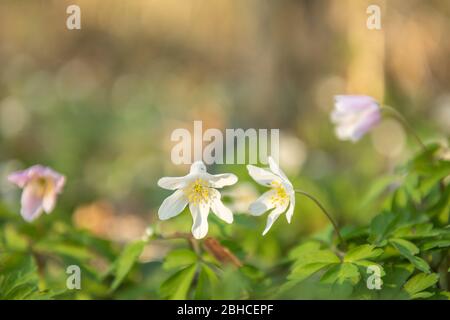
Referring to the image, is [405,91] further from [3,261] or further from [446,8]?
[3,261]

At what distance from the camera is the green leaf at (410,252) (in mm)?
1188

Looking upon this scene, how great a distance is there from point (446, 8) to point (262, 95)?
87.6 inches

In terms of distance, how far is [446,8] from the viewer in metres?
5.37

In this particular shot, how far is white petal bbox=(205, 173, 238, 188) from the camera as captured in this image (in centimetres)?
128

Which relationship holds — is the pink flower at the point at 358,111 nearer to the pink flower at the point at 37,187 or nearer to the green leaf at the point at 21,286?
the pink flower at the point at 37,187

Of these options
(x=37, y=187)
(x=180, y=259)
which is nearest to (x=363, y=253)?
(x=180, y=259)

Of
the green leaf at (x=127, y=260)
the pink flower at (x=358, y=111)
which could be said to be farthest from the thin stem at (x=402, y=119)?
the green leaf at (x=127, y=260)

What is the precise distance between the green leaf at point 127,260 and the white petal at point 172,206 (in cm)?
20

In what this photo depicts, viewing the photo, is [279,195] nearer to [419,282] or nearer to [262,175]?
[262,175]

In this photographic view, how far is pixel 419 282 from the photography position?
1209 mm

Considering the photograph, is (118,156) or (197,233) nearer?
(197,233)

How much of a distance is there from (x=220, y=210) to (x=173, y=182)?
0.12 metres
